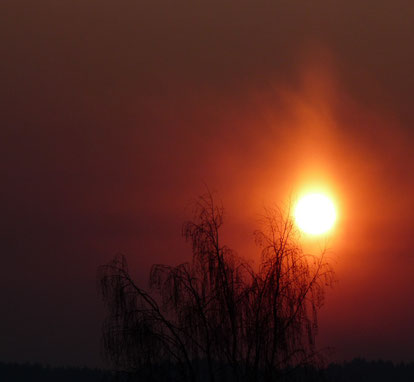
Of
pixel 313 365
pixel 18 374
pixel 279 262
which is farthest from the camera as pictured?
pixel 18 374

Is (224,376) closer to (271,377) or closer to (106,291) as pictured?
(271,377)

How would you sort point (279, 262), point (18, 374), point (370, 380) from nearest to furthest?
1. point (279, 262)
2. point (370, 380)
3. point (18, 374)

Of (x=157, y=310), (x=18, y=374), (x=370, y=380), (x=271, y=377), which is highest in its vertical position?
(x=18, y=374)

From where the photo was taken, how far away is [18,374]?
338 ft

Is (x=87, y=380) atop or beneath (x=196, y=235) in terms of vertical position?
atop

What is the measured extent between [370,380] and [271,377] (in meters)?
63.4

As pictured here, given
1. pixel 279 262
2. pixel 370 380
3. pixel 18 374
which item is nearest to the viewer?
pixel 279 262

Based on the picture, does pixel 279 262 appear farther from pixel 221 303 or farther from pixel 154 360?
pixel 154 360

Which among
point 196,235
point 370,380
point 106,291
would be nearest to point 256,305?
point 196,235

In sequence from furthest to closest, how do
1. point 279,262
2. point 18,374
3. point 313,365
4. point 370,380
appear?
point 18,374, point 370,380, point 279,262, point 313,365

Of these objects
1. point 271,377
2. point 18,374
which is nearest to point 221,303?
point 271,377

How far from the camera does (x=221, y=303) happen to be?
19422 millimetres

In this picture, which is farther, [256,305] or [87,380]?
[87,380]

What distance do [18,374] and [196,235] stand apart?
8840 cm
